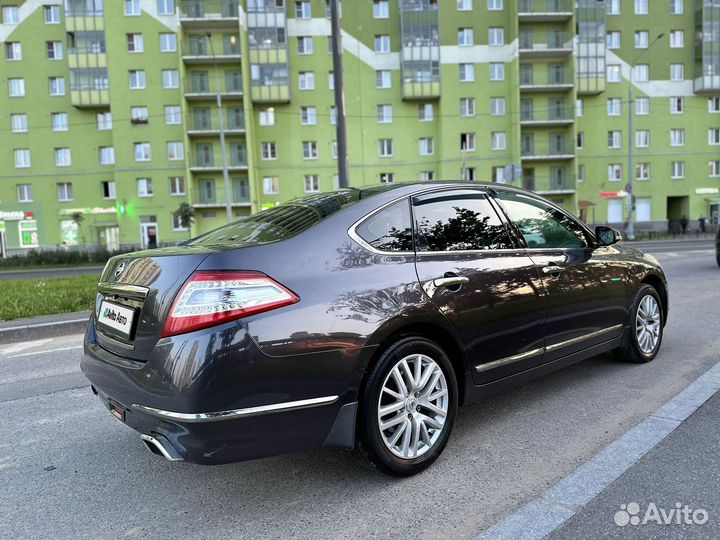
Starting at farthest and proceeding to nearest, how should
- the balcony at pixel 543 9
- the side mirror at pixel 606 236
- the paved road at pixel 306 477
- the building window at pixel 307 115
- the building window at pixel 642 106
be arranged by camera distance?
the building window at pixel 642 106
the building window at pixel 307 115
the balcony at pixel 543 9
the side mirror at pixel 606 236
the paved road at pixel 306 477

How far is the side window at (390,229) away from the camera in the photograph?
2832mm

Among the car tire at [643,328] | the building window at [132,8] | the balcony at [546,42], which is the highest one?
the building window at [132,8]

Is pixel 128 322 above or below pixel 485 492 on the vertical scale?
above

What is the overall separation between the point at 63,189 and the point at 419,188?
47.8 metres

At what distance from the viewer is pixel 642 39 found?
45781 mm

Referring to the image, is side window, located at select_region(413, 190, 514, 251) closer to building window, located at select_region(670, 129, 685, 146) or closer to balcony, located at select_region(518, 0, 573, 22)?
balcony, located at select_region(518, 0, 573, 22)

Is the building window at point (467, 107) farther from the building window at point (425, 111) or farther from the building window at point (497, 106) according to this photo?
the building window at point (425, 111)

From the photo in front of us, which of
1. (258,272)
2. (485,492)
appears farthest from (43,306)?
(485,492)

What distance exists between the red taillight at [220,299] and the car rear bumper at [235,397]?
56mm

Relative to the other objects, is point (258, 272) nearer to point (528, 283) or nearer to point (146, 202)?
point (528, 283)

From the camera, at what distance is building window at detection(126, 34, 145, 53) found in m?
40.7

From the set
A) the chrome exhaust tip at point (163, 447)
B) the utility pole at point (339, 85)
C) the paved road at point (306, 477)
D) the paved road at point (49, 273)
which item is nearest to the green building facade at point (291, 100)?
the paved road at point (49, 273)

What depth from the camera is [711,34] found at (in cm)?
4438

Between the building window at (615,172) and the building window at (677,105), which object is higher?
the building window at (677,105)
